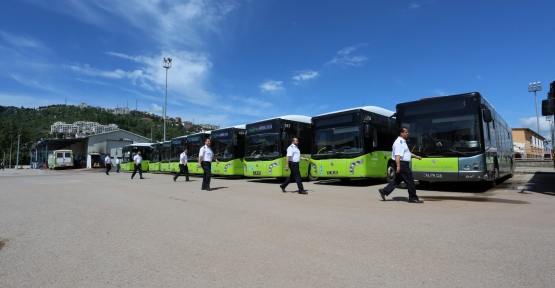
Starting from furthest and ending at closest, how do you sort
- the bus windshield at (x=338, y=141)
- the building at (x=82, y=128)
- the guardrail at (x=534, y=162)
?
the building at (x=82, y=128)
the guardrail at (x=534, y=162)
the bus windshield at (x=338, y=141)

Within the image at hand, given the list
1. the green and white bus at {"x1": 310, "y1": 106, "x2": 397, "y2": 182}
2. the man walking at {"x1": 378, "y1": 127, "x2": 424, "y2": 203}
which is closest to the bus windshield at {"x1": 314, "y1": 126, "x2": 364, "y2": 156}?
the green and white bus at {"x1": 310, "y1": 106, "x2": 397, "y2": 182}

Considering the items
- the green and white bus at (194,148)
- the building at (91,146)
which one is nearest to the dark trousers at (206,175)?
the green and white bus at (194,148)

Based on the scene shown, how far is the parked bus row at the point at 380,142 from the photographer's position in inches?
365

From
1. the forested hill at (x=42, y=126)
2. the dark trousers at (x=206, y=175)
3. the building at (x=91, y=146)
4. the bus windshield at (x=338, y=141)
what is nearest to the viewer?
the dark trousers at (x=206, y=175)

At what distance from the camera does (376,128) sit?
41.3 feet

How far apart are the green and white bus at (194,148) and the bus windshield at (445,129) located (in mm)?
13821

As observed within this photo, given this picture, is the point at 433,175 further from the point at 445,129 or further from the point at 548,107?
the point at 548,107

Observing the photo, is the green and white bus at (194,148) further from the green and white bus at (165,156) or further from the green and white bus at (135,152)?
the green and white bus at (135,152)

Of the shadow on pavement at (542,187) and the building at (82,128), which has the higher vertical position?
the building at (82,128)

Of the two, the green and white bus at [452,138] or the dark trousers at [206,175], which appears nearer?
the green and white bus at [452,138]

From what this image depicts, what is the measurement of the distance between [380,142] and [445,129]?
3.27 metres

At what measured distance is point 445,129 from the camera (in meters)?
9.70

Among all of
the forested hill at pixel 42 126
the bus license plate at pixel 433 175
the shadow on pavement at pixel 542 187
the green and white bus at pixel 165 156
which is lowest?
the shadow on pavement at pixel 542 187

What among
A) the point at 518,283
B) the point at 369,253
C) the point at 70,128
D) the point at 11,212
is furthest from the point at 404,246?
the point at 70,128
